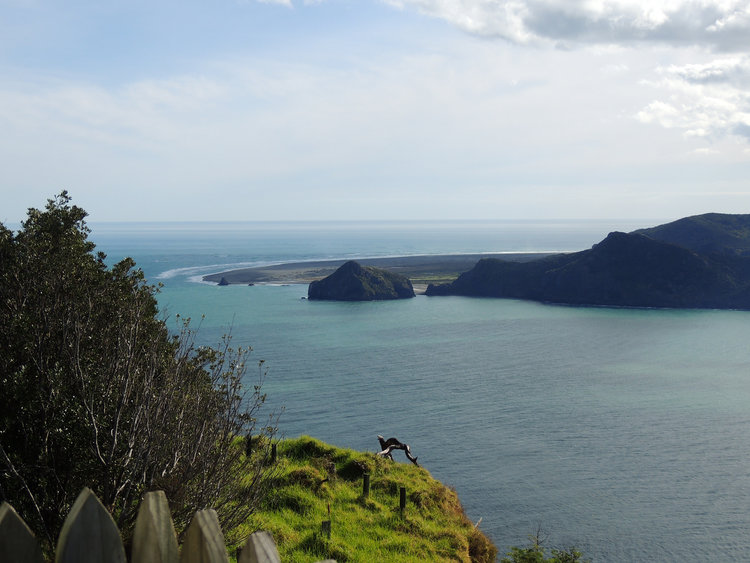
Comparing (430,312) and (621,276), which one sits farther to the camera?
(621,276)

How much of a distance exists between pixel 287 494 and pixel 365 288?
6532 inches

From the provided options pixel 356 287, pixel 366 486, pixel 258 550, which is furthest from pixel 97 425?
pixel 356 287

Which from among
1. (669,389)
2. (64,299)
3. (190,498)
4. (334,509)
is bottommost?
(669,389)

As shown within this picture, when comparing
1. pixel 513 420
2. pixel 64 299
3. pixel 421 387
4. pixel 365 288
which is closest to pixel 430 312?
pixel 365 288

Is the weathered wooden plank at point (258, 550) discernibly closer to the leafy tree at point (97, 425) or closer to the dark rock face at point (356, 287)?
the leafy tree at point (97, 425)

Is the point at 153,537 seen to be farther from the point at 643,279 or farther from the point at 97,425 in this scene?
the point at 643,279

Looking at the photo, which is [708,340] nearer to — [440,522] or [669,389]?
[669,389]

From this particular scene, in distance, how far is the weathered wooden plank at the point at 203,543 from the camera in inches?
101

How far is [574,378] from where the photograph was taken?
321 feet

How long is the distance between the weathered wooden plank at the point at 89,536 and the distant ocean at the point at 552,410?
149 ft

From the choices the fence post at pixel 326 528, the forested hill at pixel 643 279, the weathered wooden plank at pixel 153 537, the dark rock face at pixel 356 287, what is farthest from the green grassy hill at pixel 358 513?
the forested hill at pixel 643 279

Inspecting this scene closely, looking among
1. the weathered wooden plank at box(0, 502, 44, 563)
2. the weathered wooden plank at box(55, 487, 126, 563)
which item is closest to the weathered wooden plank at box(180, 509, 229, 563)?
the weathered wooden plank at box(55, 487, 126, 563)

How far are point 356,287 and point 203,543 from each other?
18887 centimetres

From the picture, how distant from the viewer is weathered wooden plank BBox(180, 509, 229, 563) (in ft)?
8.41
